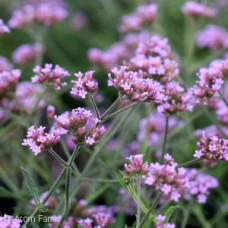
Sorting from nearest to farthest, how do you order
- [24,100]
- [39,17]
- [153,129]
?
[24,100], [153,129], [39,17]

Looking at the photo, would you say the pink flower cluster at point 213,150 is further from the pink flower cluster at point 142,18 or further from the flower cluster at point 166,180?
the pink flower cluster at point 142,18

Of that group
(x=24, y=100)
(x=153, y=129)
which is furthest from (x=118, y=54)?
(x=24, y=100)

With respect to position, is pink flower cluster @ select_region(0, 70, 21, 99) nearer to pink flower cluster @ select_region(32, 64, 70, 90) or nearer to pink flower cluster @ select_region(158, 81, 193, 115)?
pink flower cluster @ select_region(32, 64, 70, 90)

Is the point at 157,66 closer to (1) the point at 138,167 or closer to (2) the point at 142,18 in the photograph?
(1) the point at 138,167

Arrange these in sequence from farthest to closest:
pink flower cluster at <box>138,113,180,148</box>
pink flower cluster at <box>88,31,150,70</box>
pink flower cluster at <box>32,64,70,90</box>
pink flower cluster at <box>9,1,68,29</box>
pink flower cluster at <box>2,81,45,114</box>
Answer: pink flower cluster at <box>88,31,150,70</box> < pink flower cluster at <box>9,1,68,29</box> < pink flower cluster at <box>138,113,180,148</box> < pink flower cluster at <box>2,81,45,114</box> < pink flower cluster at <box>32,64,70,90</box>

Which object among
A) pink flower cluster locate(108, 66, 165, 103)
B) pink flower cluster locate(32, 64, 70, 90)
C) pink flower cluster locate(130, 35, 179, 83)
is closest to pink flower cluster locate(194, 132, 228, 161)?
pink flower cluster locate(108, 66, 165, 103)

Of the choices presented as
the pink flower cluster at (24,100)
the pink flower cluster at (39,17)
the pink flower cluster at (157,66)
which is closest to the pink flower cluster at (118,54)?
the pink flower cluster at (39,17)

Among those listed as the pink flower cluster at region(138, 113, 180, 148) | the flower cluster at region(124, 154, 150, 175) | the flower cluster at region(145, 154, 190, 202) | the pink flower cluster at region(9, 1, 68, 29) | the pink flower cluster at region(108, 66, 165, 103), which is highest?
the pink flower cluster at region(9, 1, 68, 29)
